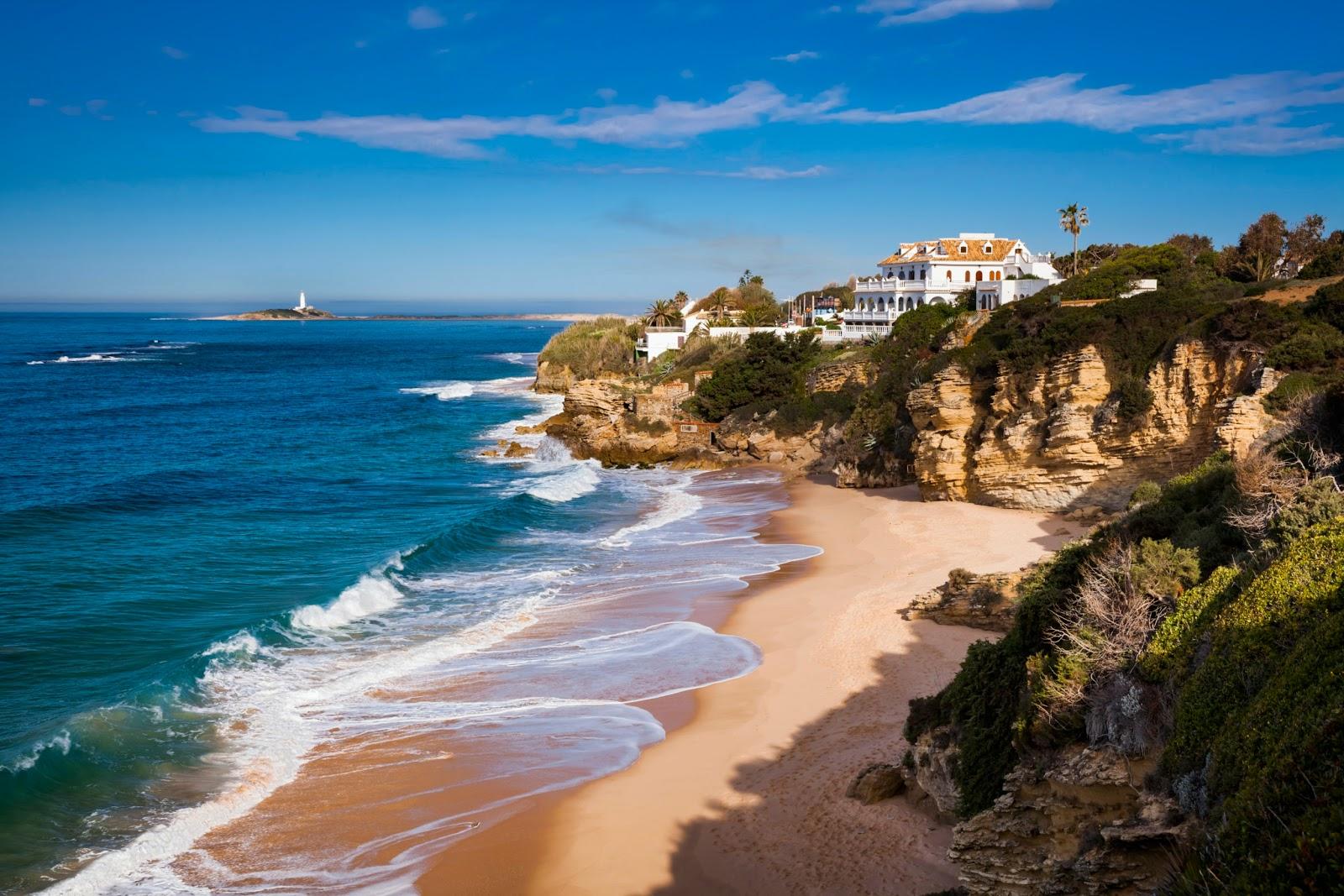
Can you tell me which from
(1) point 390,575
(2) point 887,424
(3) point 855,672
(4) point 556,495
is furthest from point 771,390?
(3) point 855,672

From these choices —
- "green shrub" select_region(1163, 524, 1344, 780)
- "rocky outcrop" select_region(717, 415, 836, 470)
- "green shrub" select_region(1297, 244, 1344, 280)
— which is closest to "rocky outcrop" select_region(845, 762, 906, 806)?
"green shrub" select_region(1163, 524, 1344, 780)

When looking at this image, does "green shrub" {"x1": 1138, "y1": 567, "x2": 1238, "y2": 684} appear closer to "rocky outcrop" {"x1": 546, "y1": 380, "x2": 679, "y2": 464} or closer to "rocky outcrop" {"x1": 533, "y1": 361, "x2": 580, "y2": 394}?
"rocky outcrop" {"x1": 546, "y1": 380, "x2": 679, "y2": 464}

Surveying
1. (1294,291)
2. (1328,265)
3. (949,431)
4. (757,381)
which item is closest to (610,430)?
(757,381)

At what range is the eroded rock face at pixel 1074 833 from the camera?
6.86 m

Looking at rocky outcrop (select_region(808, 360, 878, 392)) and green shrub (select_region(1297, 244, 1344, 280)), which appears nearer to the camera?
green shrub (select_region(1297, 244, 1344, 280))

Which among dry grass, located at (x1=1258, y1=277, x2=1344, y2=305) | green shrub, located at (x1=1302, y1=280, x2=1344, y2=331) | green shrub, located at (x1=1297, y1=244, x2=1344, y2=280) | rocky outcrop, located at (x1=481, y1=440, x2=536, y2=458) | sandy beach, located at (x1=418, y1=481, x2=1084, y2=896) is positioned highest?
green shrub, located at (x1=1297, y1=244, x2=1344, y2=280)

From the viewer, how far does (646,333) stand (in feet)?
225

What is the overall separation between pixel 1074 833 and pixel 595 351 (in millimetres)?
63161

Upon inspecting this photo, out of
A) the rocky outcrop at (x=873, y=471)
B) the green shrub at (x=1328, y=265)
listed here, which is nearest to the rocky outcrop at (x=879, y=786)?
the rocky outcrop at (x=873, y=471)

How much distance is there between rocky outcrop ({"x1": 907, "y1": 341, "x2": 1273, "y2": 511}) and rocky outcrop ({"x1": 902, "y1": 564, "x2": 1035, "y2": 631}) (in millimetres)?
7268

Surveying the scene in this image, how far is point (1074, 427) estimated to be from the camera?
26.0 metres

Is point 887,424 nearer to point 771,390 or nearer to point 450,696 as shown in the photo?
point 771,390

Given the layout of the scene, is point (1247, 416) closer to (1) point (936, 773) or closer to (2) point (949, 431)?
(2) point (949, 431)

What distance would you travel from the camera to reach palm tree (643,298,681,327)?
75.6 meters
